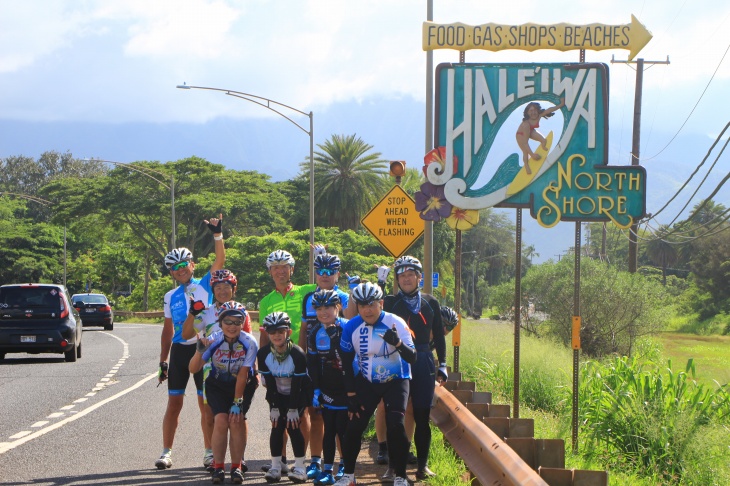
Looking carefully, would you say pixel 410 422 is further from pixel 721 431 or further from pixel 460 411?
pixel 721 431

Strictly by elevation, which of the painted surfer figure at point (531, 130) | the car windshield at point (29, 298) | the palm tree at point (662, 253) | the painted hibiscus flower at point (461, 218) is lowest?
the car windshield at point (29, 298)

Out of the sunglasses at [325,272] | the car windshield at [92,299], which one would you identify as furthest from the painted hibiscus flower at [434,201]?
the car windshield at [92,299]

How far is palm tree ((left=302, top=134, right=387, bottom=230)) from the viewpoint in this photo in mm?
56594

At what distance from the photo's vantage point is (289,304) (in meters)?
9.20

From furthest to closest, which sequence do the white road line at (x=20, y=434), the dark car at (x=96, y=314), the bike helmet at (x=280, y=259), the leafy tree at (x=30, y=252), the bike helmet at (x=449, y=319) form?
the leafy tree at (x=30, y=252) → the dark car at (x=96, y=314) → the white road line at (x=20, y=434) → the bike helmet at (x=449, y=319) → the bike helmet at (x=280, y=259)

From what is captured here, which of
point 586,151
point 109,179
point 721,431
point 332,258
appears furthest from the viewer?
point 109,179

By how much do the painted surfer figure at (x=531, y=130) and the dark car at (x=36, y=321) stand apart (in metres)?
12.6

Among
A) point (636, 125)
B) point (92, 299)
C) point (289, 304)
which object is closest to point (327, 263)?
point (289, 304)

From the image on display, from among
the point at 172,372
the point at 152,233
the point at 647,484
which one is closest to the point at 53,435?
the point at 172,372

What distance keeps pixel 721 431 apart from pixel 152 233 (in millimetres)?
54381

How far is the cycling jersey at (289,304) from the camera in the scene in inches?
361

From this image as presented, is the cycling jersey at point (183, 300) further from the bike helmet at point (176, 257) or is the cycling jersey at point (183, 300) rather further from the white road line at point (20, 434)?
the white road line at point (20, 434)

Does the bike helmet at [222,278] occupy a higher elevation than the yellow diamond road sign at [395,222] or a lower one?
lower

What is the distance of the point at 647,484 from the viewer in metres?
9.06
